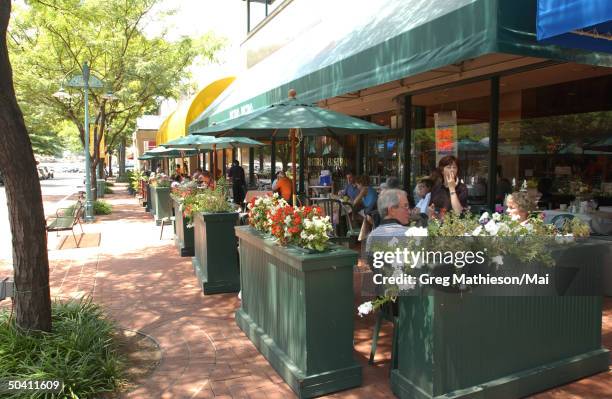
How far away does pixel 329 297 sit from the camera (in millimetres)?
3531

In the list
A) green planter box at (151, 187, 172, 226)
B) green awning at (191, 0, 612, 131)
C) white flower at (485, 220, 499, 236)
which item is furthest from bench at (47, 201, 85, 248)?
white flower at (485, 220, 499, 236)

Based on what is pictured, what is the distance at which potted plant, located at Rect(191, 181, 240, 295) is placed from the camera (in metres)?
6.18

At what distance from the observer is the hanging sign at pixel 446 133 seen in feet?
28.0

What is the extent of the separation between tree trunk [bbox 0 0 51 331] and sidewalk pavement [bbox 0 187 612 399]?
1141 mm

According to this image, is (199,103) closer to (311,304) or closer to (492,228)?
(311,304)

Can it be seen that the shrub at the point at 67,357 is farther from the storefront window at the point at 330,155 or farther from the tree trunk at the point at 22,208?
the storefront window at the point at 330,155

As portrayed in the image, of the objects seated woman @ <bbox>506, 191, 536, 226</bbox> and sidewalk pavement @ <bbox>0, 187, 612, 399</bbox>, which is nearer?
sidewalk pavement @ <bbox>0, 187, 612, 399</bbox>

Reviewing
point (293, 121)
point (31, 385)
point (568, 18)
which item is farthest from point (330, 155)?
point (31, 385)

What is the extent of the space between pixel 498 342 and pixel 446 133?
585 centimetres

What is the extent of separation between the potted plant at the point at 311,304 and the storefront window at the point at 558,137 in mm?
6429

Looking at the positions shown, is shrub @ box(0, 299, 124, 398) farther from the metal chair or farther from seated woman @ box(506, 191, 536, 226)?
the metal chair

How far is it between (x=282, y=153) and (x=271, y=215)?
46.5 ft

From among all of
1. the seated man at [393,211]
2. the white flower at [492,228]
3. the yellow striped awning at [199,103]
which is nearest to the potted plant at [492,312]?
the white flower at [492,228]

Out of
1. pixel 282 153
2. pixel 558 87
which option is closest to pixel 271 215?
pixel 558 87
